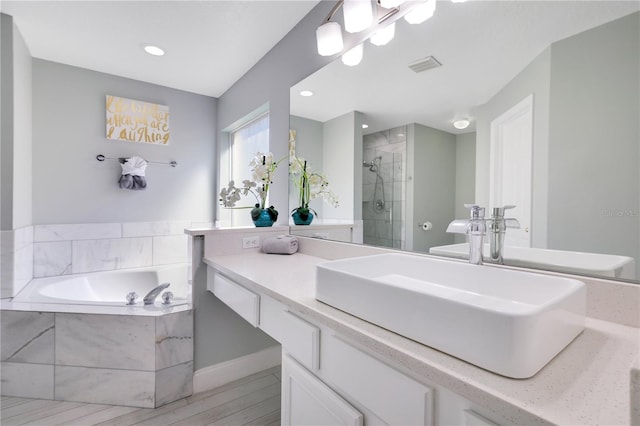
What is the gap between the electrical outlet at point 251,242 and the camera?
1.83m

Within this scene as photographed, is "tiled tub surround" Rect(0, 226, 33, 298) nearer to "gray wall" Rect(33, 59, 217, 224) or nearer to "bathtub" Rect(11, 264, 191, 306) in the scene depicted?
"bathtub" Rect(11, 264, 191, 306)

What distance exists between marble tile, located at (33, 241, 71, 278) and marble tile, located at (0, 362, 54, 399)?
104 cm

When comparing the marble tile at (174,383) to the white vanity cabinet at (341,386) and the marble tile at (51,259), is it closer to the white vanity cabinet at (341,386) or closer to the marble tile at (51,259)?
the white vanity cabinet at (341,386)

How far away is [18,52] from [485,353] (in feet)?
10.6

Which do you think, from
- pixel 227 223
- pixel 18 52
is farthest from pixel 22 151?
pixel 227 223

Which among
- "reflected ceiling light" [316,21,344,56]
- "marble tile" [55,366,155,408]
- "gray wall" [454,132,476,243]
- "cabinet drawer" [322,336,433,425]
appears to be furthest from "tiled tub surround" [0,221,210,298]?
"gray wall" [454,132,476,243]

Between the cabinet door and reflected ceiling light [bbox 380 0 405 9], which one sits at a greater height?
reflected ceiling light [bbox 380 0 405 9]

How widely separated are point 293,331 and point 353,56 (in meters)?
1.37

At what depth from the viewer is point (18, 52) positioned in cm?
210

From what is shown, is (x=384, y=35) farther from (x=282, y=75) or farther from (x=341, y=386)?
(x=341, y=386)

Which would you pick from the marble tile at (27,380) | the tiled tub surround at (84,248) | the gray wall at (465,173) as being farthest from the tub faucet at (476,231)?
the marble tile at (27,380)

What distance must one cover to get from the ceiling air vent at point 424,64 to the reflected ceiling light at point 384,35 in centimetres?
21

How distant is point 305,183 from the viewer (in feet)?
6.41

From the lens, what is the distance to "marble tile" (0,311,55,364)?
5.41 feet
